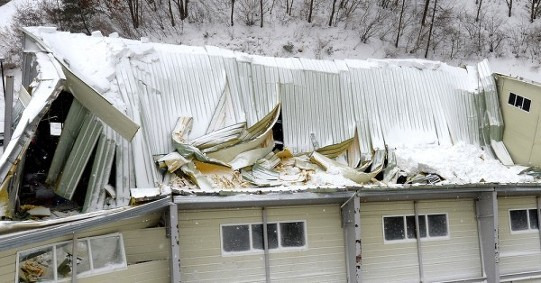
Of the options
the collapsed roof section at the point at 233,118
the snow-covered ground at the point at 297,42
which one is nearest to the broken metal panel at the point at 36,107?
the collapsed roof section at the point at 233,118

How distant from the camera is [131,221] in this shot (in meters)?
9.11

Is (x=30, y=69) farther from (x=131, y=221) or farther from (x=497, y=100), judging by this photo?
(x=497, y=100)

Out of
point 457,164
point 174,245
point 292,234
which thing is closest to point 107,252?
point 174,245

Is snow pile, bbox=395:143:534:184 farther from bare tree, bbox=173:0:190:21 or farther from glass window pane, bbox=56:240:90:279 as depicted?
bare tree, bbox=173:0:190:21

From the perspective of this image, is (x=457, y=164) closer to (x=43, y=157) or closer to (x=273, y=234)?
(x=273, y=234)

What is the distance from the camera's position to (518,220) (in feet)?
45.8

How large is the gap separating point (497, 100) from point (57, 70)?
12.3 meters

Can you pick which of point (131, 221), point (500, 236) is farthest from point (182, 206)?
point (500, 236)

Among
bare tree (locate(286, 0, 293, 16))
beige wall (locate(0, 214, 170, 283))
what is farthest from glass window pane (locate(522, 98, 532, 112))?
bare tree (locate(286, 0, 293, 16))

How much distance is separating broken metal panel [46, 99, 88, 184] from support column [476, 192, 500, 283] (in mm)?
9302

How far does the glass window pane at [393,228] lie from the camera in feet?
39.5

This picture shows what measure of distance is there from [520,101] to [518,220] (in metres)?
3.58

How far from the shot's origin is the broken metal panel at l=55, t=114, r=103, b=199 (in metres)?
9.57

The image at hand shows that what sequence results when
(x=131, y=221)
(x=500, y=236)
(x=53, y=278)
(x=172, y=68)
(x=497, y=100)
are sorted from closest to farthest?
(x=53, y=278) < (x=131, y=221) < (x=172, y=68) < (x=500, y=236) < (x=497, y=100)
